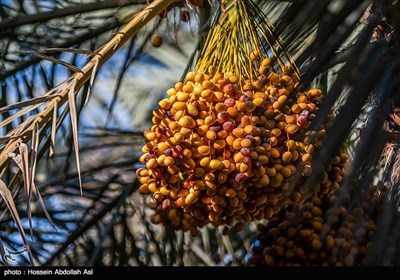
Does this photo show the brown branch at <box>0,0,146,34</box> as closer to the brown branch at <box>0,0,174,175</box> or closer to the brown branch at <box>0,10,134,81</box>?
the brown branch at <box>0,10,134,81</box>

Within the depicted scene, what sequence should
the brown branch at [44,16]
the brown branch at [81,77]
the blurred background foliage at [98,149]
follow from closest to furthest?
the brown branch at [81,77] < the blurred background foliage at [98,149] < the brown branch at [44,16]

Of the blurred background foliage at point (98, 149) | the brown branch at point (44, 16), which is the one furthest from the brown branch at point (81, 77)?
the brown branch at point (44, 16)

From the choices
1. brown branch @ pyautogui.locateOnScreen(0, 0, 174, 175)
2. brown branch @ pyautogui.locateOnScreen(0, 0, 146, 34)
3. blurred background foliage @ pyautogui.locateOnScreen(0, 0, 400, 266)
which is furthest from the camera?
brown branch @ pyautogui.locateOnScreen(0, 0, 146, 34)

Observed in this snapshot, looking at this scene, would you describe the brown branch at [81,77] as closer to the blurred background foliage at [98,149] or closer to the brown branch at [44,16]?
the blurred background foliage at [98,149]

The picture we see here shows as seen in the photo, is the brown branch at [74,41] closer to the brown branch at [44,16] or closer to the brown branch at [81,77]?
the brown branch at [44,16]

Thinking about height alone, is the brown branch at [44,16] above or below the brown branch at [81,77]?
below

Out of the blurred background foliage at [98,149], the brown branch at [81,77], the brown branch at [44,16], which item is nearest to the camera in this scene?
the brown branch at [81,77]

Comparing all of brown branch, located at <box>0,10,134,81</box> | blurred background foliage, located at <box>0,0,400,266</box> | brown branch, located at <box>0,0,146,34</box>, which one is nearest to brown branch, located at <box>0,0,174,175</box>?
blurred background foliage, located at <box>0,0,400,266</box>

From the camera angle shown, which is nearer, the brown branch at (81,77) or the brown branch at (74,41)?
the brown branch at (81,77)

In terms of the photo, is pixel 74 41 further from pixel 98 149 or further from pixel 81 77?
pixel 81 77

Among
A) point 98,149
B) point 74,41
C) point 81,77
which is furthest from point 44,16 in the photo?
point 81,77

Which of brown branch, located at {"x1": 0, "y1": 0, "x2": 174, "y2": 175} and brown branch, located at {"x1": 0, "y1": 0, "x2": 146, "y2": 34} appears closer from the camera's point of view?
brown branch, located at {"x1": 0, "y1": 0, "x2": 174, "y2": 175}

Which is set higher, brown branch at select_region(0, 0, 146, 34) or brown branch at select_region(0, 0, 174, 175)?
brown branch at select_region(0, 0, 174, 175)

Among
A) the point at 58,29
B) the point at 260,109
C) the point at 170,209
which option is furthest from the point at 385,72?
the point at 58,29
